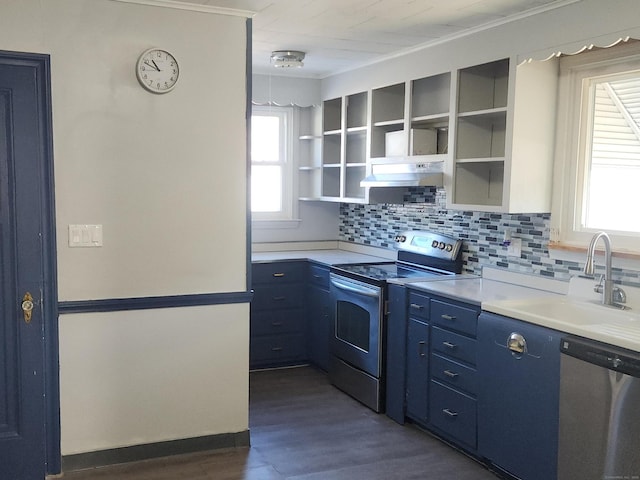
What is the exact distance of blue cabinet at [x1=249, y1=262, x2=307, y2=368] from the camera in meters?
4.77

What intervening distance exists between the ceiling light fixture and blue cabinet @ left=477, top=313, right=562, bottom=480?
2.24m

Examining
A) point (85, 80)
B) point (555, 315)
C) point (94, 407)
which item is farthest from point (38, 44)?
point (555, 315)

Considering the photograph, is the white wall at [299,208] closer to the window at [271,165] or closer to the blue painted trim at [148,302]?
the window at [271,165]

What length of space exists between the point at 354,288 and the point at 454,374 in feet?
3.25

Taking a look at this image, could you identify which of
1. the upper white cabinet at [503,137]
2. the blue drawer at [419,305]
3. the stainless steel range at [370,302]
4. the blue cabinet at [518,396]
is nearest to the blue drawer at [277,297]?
the stainless steel range at [370,302]

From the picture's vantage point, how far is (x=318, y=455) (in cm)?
339

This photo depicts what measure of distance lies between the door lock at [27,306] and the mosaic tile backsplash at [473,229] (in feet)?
8.29

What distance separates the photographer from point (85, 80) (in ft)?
10.1

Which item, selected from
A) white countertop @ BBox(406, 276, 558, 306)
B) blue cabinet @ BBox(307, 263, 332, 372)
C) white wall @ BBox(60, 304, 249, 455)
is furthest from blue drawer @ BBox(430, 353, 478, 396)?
blue cabinet @ BBox(307, 263, 332, 372)

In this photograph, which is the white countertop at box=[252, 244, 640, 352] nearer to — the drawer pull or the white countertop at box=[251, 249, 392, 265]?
the drawer pull

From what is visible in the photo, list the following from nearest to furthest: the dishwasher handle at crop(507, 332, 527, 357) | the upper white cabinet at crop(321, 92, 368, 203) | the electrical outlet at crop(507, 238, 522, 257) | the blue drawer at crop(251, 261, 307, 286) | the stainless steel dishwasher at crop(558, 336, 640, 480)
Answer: the stainless steel dishwasher at crop(558, 336, 640, 480) < the dishwasher handle at crop(507, 332, 527, 357) < the electrical outlet at crop(507, 238, 522, 257) < the blue drawer at crop(251, 261, 307, 286) < the upper white cabinet at crop(321, 92, 368, 203)

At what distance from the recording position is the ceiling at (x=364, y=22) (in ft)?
10.4

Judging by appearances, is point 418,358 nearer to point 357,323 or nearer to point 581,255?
point 357,323

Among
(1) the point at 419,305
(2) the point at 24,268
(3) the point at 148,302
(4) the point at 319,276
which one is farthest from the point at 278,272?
(2) the point at 24,268
